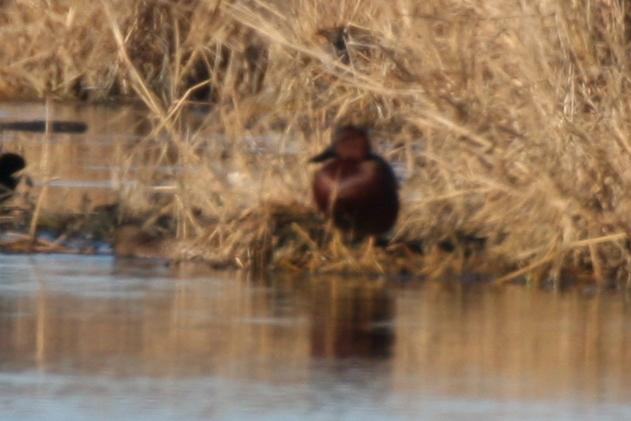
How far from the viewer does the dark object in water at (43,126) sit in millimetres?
15758

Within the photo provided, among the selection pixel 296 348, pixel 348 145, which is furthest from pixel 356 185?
pixel 296 348

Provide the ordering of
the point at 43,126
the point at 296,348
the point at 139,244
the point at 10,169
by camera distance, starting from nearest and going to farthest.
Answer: the point at 296,348
the point at 139,244
the point at 10,169
the point at 43,126

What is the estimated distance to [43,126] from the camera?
15.9 meters

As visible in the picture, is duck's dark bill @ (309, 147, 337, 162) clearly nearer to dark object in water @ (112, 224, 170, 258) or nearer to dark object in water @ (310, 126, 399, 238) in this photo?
dark object in water @ (310, 126, 399, 238)

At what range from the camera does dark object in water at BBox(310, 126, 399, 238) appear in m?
9.05

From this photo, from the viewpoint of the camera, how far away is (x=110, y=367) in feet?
22.5

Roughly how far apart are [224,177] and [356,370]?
2963 millimetres

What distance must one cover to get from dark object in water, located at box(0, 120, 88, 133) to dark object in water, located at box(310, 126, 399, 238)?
6.72 meters

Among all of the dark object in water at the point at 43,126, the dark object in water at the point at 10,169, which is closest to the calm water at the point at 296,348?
the dark object in water at the point at 10,169

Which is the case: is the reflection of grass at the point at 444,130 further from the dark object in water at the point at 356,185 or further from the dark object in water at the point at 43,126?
the dark object in water at the point at 43,126

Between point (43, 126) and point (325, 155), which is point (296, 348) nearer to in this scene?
point (325, 155)

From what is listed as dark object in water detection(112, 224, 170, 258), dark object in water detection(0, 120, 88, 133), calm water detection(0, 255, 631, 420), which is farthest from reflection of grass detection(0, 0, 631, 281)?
dark object in water detection(0, 120, 88, 133)

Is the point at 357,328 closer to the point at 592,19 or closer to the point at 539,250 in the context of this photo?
the point at 539,250

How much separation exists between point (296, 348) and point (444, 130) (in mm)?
2156
